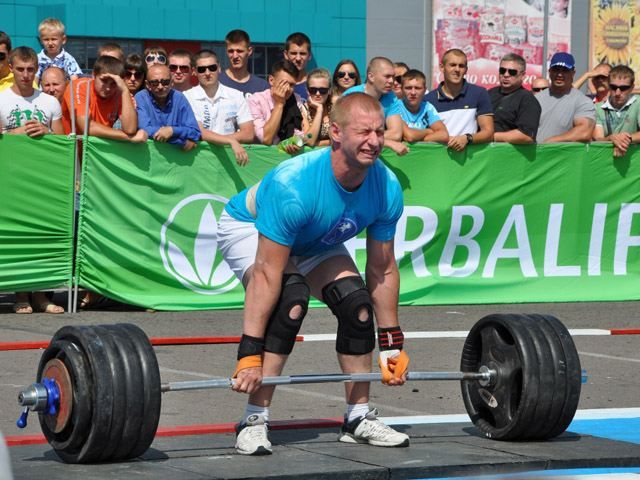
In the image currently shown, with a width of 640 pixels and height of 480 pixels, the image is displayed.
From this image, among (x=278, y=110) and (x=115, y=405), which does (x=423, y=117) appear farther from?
(x=115, y=405)

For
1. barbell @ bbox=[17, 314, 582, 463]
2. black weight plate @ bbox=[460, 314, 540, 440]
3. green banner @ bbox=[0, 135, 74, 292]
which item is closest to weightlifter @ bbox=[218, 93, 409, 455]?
barbell @ bbox=[17, 314, 582, 463]

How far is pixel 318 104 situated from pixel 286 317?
19.0 feet

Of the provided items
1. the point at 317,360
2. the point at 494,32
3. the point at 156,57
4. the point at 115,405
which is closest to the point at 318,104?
the point at 156,57

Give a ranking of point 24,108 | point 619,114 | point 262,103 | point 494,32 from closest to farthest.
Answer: point 24,108
point 262,103
point 619,114
point 494,32

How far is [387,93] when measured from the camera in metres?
11.0

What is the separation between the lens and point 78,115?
11062 millimetres

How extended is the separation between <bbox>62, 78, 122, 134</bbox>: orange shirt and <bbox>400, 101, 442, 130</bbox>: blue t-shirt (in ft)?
8.68

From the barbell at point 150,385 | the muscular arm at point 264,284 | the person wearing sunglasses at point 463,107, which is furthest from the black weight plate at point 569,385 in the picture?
the person wearing sunglasses at point 463,107

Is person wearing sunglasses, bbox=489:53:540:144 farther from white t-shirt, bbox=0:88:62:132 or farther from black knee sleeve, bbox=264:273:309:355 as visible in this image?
black knee sleeve, bbox=264:273:309:355

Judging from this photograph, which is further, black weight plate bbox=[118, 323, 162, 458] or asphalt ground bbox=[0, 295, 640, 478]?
asphalt ground bbox=[0, 295, 640, 478]

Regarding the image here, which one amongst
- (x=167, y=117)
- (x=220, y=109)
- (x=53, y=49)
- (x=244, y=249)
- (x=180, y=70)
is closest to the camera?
(x=244, y=249)

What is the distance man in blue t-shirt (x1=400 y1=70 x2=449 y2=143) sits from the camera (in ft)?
38.8

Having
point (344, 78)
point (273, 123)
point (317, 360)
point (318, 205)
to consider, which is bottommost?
point (317, 360)

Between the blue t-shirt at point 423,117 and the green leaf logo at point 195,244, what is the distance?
1.92 metres
